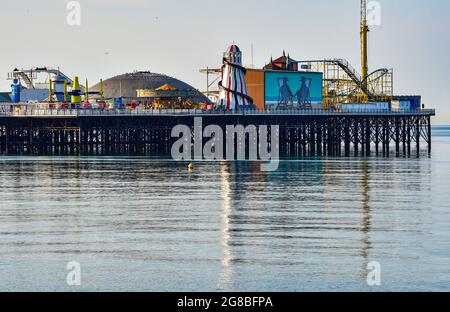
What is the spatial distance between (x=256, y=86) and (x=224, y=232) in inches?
4162

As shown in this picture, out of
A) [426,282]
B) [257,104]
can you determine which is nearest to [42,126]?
[257,104]

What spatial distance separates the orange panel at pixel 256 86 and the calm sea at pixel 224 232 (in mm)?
71162

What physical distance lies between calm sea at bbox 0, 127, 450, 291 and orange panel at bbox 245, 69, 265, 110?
71.2 m

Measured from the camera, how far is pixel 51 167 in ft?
305

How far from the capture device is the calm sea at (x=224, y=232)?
36250 mm

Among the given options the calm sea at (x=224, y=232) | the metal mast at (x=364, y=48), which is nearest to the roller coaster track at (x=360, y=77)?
the metal mast at (x=364, y=48)

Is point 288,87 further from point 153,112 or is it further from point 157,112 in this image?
point 153,112

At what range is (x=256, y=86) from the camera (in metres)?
151

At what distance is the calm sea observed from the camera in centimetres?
3625

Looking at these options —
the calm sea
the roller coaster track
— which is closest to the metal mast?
the roller coaster track

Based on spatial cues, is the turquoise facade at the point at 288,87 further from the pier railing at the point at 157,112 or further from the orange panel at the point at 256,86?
the pier railing at the point at 157,112

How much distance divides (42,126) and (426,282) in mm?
106855

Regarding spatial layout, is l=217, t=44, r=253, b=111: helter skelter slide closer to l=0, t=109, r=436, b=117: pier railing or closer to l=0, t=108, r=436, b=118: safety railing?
l=0, t=108, r=436, b=118: safety railing
